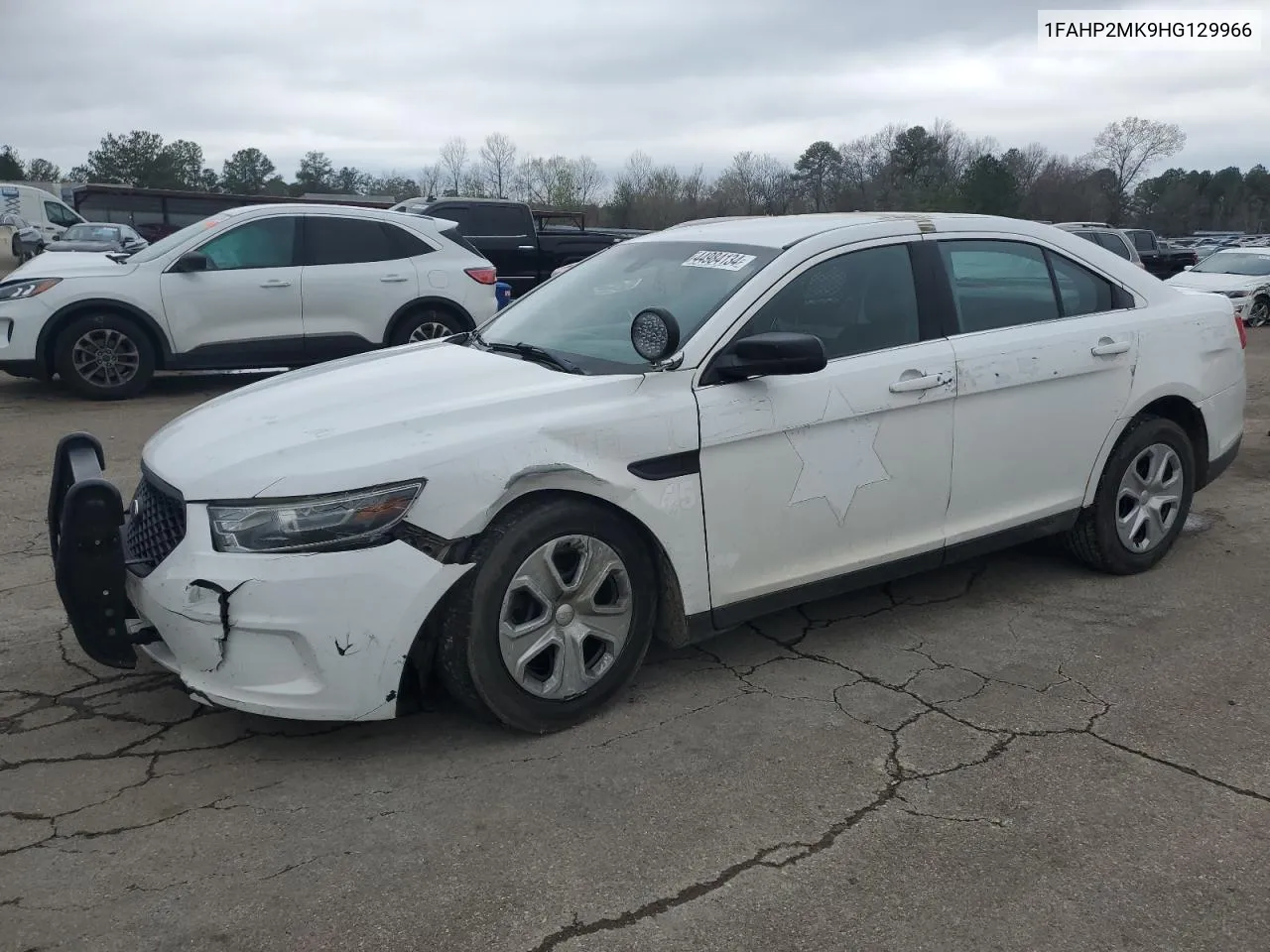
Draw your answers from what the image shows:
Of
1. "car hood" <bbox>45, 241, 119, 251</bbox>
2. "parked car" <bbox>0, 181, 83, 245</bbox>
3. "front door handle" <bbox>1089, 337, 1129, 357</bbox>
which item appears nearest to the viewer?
"front door handle" <bbox>1089, 337, 1129, 357</bbox>

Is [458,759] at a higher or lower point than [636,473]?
lower

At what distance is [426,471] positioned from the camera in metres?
3.20

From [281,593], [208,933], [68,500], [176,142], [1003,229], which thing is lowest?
[208,933]

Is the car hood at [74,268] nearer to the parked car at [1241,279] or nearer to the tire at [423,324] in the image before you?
the tire at [423,324]

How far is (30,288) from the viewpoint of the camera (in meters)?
9.26

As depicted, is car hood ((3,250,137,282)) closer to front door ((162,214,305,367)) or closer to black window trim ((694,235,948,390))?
front door ((162,214,305,367))

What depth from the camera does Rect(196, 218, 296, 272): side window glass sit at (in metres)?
9.66

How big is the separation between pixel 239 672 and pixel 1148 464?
4.06 metres

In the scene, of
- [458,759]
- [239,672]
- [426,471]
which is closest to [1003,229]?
[426,471]

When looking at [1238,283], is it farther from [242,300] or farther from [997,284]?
[997,284]

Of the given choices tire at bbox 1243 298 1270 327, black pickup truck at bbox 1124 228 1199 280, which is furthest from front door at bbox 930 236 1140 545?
black pickup truck at bbox 1124 228 1199 280

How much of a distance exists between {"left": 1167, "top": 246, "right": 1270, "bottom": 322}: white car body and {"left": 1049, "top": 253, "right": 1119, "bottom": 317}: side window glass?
1533cm

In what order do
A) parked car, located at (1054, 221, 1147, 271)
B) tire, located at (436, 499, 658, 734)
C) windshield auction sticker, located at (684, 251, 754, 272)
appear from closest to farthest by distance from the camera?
tire, located at (436, 499, 658, 734), windshield auction sticker, located at (684, 251, 754, 272), parked car, located at (1054, 221, 1147, 271)

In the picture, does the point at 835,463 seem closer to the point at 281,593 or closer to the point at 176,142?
the point at 281,593
